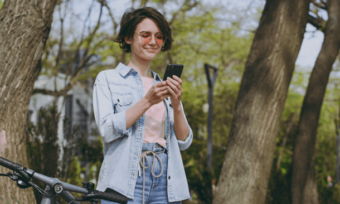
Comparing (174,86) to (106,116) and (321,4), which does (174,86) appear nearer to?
(106,116)

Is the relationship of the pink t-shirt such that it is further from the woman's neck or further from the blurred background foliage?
the blurred background foliage

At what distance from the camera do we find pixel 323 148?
16156mm

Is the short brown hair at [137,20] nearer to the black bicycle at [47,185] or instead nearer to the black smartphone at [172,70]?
the black smartphone at [172,70]

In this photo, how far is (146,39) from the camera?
2.28m

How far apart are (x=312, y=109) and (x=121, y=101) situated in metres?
5.25

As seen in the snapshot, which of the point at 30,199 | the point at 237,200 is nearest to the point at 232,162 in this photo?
the point at 237,200

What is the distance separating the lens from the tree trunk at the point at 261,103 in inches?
177

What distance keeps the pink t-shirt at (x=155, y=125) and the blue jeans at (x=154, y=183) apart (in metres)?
0.04

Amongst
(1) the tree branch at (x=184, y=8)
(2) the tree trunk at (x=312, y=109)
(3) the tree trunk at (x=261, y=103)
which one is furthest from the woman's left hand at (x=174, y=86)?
(1) the tree branch at (x=184, y=8)

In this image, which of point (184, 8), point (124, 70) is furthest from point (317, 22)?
point (184, 8)

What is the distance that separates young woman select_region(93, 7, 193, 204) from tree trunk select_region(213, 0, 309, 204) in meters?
2.32

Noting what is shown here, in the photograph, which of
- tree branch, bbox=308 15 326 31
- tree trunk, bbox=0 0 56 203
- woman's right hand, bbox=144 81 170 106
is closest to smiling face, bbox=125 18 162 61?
woman's right hand, bbox=144 81 170 106

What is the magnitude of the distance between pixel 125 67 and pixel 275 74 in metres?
2.89

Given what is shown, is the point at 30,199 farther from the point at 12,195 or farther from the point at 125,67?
the point at 125,67
